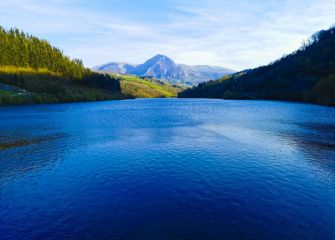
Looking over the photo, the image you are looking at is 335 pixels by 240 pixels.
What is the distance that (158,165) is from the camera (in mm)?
46250

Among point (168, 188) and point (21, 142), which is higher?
point (21, 142)

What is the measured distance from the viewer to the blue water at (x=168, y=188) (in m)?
25.9

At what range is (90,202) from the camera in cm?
3209

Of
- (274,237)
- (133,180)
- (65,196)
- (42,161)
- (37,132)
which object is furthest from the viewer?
(37,132)

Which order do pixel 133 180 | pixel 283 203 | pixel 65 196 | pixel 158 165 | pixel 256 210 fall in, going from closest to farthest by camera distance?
pixel 256 210
pixel 283 203
pixel 65 196
pixel 133 180
pixel 158 165

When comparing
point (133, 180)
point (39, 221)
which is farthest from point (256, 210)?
point (39, 221)

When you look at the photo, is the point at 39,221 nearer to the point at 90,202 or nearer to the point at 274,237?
the point at 90,202

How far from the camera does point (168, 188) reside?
119ft

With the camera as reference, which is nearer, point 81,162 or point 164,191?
point 164,191

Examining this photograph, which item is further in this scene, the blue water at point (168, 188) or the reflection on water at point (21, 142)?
the reflection on water at point (21, 142)

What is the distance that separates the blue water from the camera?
25.9 metres

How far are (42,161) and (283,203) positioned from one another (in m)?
40.7

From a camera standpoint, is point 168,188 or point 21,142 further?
point 21,142

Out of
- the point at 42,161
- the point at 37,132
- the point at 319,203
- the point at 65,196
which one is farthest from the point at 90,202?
the point at 37,132
